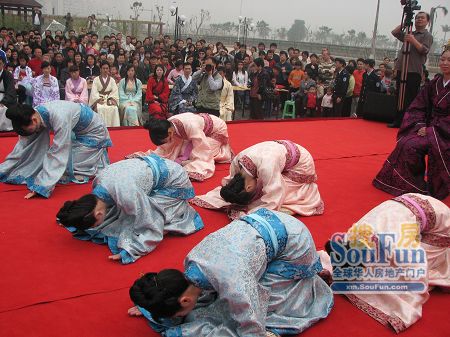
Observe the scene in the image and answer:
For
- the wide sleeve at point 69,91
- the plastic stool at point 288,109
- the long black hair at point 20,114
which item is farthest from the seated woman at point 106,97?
the plastic stool at point 288,109

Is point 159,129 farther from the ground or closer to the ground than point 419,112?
closer to the ground

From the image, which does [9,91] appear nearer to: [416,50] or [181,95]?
[181,95]

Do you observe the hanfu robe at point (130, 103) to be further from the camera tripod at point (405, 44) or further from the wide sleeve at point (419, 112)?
the wide sleeve at point (419, 112)

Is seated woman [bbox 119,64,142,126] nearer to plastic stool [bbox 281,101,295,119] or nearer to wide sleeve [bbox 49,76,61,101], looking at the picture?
wide sleeve [bbox 49,76,61,101]

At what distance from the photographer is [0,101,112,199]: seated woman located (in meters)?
3.81

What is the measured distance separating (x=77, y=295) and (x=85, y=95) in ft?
15.0

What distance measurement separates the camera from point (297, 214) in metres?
3.65

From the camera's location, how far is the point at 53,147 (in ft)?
12.8

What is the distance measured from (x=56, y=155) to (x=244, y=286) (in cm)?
244

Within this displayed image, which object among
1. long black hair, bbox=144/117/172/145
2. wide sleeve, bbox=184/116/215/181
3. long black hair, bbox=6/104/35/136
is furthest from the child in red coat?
long black hair, bbox=6/104/35/136

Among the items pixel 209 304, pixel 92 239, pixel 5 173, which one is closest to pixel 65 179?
pixel 5 173

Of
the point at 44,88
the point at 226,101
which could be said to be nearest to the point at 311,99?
the point at 226,101

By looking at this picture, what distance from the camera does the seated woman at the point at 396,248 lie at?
8.16 ft

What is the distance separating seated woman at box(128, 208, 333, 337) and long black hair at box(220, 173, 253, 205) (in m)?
0.92
